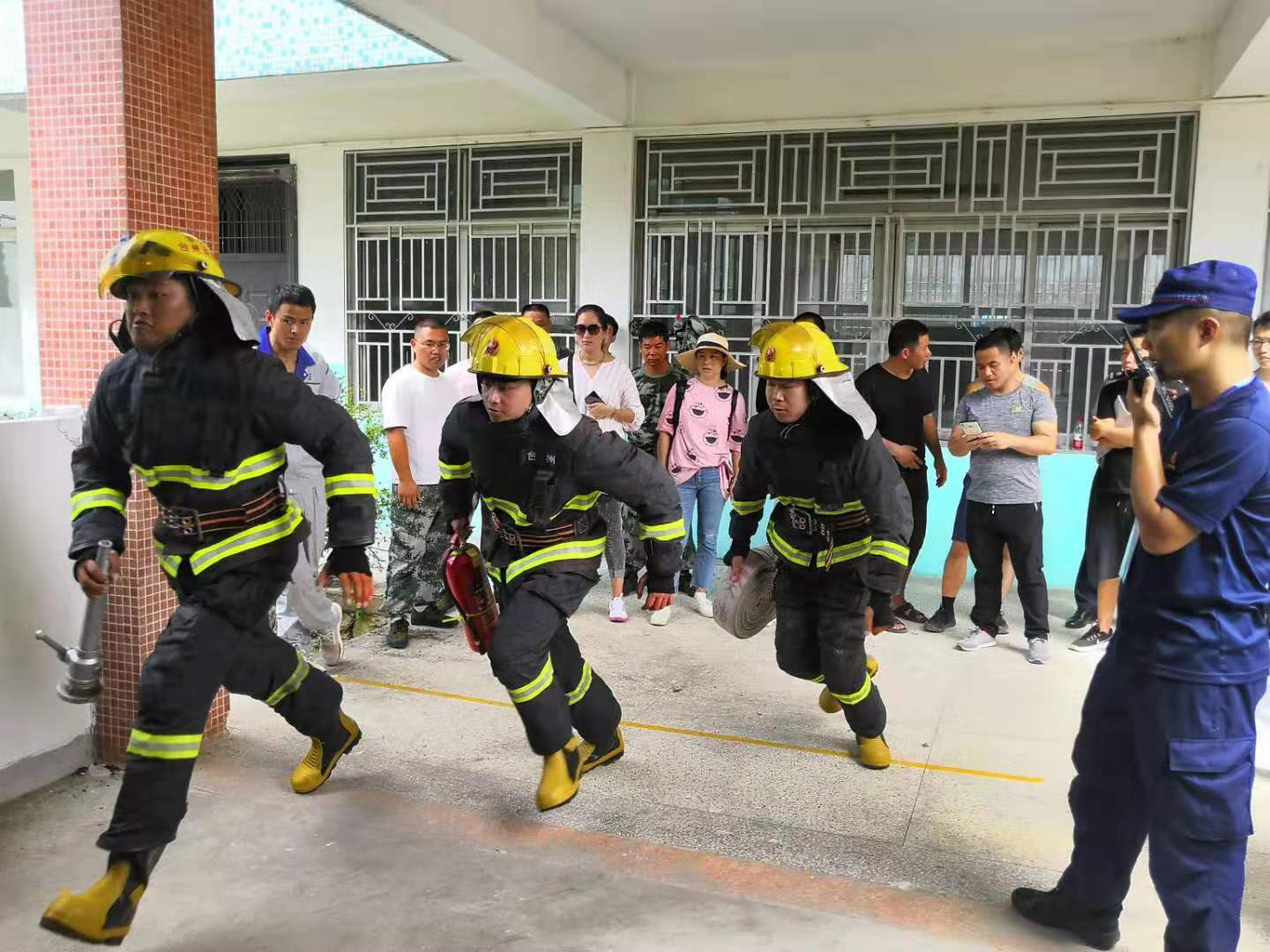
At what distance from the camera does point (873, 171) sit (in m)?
7.97

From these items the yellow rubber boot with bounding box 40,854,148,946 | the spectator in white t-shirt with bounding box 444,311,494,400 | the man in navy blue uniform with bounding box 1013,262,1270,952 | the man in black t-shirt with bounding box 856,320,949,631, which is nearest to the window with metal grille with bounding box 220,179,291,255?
the spectator in white t-shirt with bounding box 444,311,494,400

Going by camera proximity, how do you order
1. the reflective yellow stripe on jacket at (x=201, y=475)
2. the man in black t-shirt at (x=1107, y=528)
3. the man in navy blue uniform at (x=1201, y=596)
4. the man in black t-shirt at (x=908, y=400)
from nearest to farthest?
the man in navy blue uniform at (x=1201, y=596), the reflective yellow stripe on jacket at (x=201, y=475), the man in black t-shirt at (x=1107, y=528), the man in black t-shirt at (x=908, y=400)

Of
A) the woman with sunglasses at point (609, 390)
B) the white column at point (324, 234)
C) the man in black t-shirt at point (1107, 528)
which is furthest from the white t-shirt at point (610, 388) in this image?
the white column at point (324, 234)

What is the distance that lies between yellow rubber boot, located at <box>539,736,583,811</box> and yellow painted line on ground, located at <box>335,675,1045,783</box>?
43 centimetres

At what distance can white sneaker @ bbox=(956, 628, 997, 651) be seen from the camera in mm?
5996

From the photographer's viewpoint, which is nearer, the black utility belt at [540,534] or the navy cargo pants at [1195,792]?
the navy cargo pants at [1195,792]

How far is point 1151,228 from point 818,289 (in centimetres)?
245

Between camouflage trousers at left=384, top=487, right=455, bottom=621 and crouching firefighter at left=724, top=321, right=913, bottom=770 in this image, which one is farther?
camouflage trousers at left=384, top=487, right=455, bottom=621

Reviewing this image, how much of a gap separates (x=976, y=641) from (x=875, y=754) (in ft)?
6.70

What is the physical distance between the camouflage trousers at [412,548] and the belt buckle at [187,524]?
107 inches

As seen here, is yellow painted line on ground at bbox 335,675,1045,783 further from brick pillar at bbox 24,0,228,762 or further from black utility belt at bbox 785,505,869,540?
brick pillar at bbox 24,0,228,762

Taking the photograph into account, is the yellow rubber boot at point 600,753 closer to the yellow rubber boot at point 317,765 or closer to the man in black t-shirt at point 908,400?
the yellow rubber boot at point 317,765

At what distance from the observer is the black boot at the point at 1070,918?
295 centimetres

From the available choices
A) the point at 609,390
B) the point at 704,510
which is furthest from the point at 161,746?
the point at 704,510
